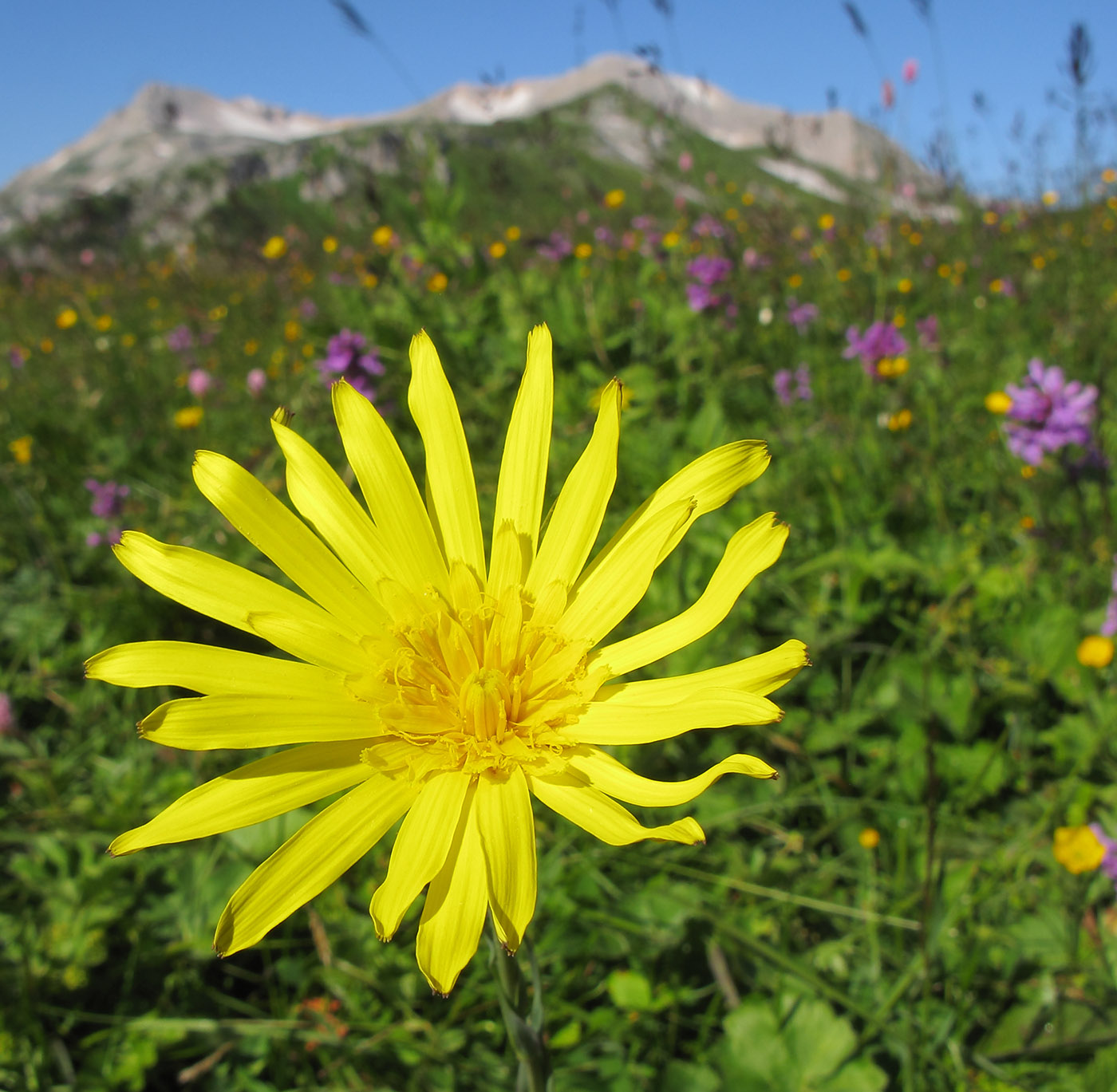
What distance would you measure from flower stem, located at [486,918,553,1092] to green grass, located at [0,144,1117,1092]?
1.64 feet

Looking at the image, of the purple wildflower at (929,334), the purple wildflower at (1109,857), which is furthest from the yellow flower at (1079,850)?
the purple wildflower at (929,334)

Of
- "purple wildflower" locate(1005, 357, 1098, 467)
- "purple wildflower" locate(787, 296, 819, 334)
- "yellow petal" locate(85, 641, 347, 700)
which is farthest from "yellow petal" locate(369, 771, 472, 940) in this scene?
"purple wildflower" locate(787, 296, 819, 334)

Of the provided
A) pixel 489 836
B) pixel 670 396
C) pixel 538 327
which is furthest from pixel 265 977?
pixel 670 396

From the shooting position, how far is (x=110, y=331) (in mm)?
8281

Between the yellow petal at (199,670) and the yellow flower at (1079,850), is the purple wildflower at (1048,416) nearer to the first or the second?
the yellow flower at (1079,850)

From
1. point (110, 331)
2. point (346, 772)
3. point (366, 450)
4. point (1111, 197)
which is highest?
point (1111, 197)

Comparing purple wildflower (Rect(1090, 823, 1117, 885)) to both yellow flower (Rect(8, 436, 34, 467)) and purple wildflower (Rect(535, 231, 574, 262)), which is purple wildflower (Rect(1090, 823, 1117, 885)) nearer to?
yellow flower (Rect(8, 436, 34, 467))

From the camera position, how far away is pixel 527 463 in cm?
138

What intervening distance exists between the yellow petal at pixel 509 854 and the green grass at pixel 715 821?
2.10ft

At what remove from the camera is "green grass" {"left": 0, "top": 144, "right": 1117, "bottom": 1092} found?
5.48 feet

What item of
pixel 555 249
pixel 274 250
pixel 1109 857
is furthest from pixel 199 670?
pixel 274 250

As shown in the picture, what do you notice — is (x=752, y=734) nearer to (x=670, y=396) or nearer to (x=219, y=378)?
(x=670, y=396)

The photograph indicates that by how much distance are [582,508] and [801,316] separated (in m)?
4.87

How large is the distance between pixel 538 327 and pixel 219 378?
6.06 meters
